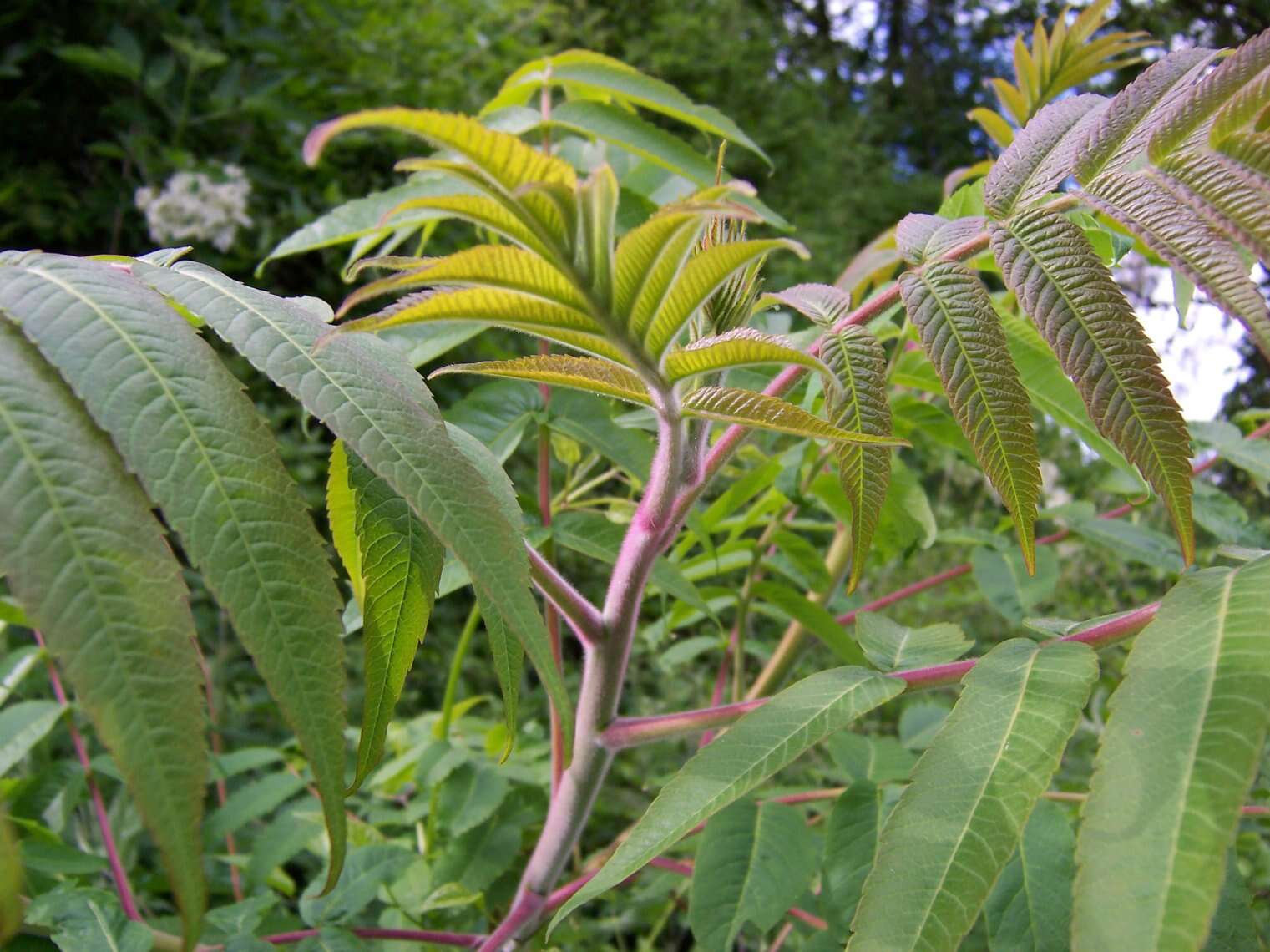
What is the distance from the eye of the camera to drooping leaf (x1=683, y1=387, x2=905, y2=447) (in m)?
0.41

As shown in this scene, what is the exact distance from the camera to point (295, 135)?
260 centimetres

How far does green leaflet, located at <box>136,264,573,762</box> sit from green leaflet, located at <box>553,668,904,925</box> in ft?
0.21

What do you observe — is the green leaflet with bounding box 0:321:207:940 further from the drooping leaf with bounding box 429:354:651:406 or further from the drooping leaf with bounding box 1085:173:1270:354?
the drooping leaf with bounding box 1085:173:1270:354

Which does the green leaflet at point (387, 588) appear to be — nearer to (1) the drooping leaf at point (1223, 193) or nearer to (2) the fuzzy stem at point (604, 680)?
(2) the fuzzy stem at point (604, 680)

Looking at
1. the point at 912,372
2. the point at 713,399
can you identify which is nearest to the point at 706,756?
the point at 713,399

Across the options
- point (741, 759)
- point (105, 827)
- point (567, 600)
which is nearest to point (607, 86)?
point (567, 600)

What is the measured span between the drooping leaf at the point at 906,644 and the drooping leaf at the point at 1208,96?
Answer: 296 mm

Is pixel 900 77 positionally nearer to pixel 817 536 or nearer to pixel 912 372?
pixel 817 536

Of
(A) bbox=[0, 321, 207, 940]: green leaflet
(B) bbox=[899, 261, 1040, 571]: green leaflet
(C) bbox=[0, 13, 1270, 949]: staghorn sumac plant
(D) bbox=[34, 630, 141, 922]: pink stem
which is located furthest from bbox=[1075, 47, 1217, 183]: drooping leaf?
(D) bbox=[34, 630, 141, 922]: pink stem

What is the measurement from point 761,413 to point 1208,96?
28cm

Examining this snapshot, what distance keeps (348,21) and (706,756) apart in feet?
9.48

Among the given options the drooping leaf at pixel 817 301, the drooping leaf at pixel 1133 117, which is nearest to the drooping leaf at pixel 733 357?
the drooping leaf at pixel 817 301

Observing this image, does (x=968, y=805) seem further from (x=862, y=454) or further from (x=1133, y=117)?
Answer: (x=1133, y=117)

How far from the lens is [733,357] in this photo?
416 mm
